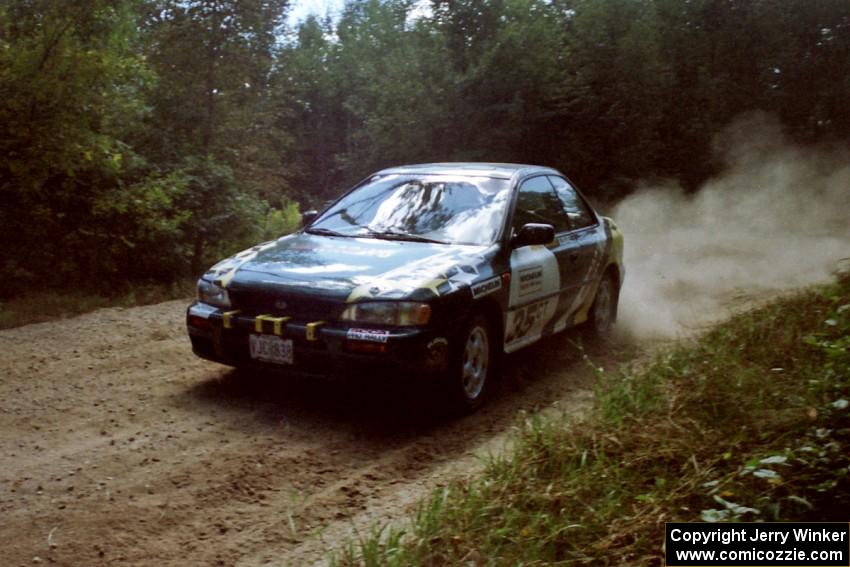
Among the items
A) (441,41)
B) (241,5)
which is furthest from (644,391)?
(441,41)

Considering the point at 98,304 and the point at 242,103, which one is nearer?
the point at 98,304

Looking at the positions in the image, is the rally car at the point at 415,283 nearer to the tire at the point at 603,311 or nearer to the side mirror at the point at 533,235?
Result: the side mirror at the point at 533,235

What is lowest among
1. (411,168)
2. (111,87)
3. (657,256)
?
(657,256)

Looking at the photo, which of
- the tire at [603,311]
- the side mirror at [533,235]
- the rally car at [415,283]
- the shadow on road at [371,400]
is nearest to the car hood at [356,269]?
the rally car at [415,283]

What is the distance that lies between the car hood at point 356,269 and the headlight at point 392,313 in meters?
0.05

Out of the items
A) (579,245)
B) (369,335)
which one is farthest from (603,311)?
(369,335)

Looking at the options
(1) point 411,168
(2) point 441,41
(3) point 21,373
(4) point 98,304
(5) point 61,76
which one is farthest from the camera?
(2) point 441,41

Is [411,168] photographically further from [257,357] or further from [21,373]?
[21,373]

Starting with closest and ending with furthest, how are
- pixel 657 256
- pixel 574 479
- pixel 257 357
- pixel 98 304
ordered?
pixel 574 479 < pixel 257 357 < pixel 98 304 < pixel 657 256

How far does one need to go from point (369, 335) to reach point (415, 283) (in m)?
0.47

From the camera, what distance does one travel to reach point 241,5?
39.5 ft

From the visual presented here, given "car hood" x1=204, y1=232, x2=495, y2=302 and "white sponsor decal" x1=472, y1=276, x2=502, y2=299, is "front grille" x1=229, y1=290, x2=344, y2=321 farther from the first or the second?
"white sponsor decal" x1=472, y1=276, x2=502, y2=299

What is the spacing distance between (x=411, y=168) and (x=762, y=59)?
57.1 ft

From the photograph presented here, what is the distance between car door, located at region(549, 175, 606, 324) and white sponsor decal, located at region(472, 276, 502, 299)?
1.17 meters
